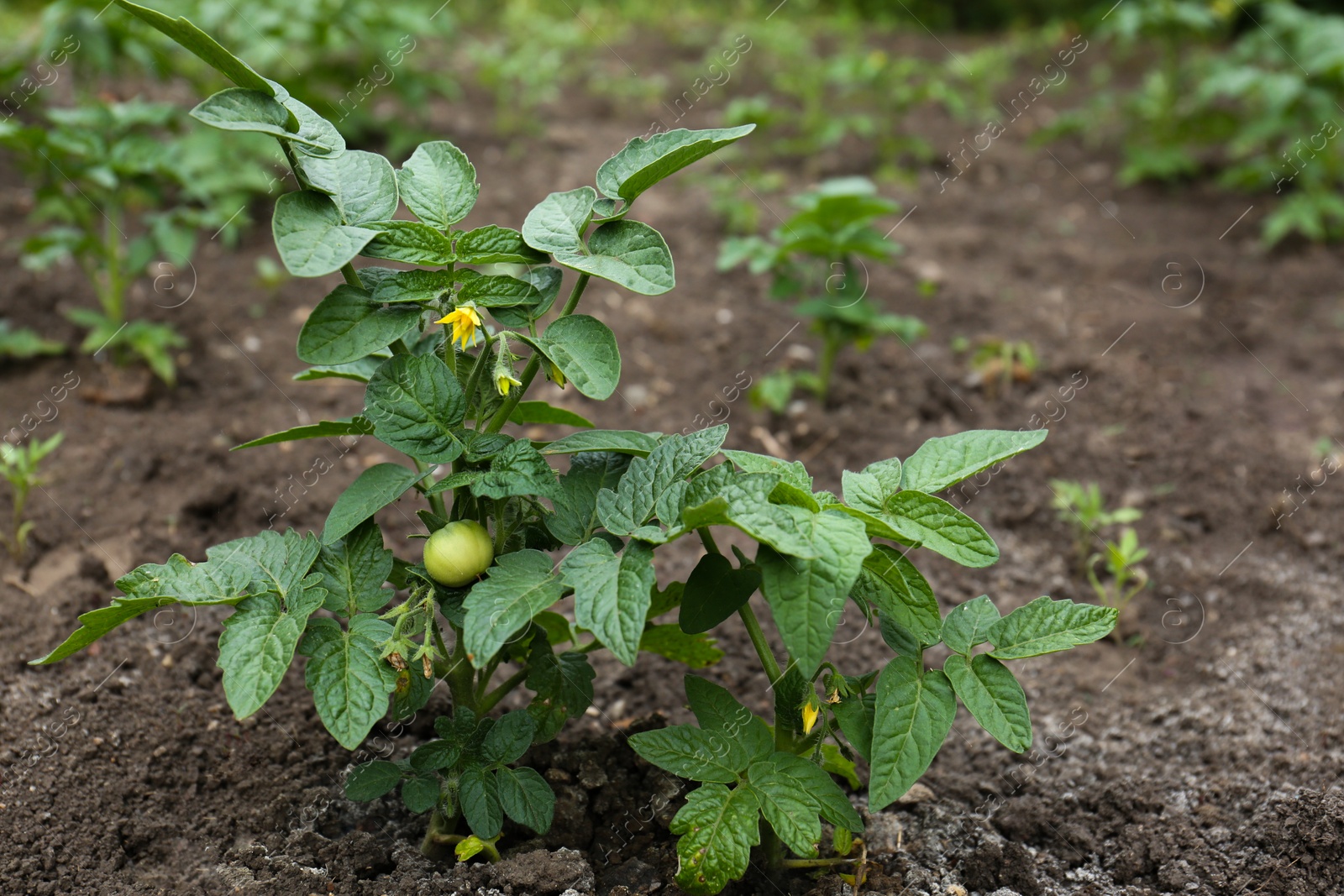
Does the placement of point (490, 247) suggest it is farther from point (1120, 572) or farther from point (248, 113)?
point (1120, 572)

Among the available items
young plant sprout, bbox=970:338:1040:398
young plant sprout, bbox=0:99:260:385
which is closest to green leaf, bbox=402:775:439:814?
young plant sprout, bbox=0:99:260:385

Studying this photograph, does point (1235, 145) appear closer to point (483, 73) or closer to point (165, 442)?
point (483, 73)

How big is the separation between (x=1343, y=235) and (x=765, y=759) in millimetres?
3933

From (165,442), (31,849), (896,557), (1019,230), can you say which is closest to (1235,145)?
(1019,230)

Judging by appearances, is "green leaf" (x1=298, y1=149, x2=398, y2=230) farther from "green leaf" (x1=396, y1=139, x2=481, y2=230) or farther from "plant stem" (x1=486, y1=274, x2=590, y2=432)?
"plant stem" (x1=486, y1=274, x2=590, y2=432)

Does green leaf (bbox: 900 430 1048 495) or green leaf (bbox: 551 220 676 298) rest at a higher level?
green leaf (bbox: 551 220 676 298)

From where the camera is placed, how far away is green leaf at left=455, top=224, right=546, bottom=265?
1.38 metres

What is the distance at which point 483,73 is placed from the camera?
475 centimetres

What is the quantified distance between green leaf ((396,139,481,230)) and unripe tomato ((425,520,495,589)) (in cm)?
43

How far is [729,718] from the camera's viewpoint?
58.8 inches

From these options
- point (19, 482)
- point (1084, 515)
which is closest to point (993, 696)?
point (1084, 515)

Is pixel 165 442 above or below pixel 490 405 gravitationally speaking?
below

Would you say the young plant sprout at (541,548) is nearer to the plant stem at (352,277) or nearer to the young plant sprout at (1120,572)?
the plant stem at (352,277)

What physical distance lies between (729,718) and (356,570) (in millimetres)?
585
